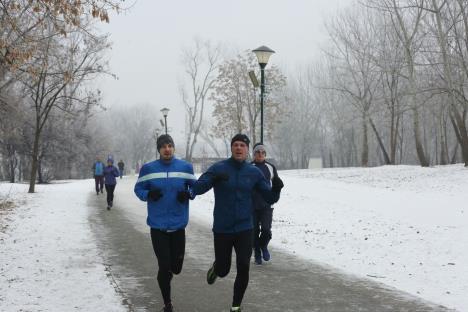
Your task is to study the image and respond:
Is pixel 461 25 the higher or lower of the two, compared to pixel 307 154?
higher

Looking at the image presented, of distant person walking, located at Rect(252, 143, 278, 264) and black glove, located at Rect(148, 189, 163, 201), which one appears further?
distant person walking, located at Rect(252, 143, 278, 264)

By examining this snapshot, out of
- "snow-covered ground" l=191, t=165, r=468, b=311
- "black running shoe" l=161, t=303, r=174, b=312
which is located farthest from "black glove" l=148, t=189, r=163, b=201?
"snow-covered ground" l=191, t=165, r=468, b=311

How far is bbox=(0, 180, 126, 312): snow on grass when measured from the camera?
20.1 feet

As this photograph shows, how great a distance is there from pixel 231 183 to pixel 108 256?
4647mm

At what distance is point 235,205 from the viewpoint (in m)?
5.55

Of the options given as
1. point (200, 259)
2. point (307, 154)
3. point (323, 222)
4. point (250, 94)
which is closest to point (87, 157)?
point (250, 94)

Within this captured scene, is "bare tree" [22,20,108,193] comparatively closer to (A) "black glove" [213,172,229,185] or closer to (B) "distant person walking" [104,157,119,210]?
(B) "distant person walking" [104,157,119,210]

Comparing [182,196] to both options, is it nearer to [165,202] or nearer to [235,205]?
[165,202]

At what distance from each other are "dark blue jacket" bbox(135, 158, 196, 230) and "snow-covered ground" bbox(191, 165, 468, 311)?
3.38m

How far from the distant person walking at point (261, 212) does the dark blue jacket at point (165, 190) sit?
2.60m

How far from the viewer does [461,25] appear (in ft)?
115

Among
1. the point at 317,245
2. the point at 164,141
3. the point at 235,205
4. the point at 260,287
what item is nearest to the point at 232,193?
the point at 235,205

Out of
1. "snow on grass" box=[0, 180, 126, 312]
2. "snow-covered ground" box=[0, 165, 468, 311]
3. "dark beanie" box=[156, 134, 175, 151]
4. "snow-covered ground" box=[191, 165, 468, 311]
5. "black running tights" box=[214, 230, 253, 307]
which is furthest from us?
"snow-covered ground" box=[191, 165, 468, 311]

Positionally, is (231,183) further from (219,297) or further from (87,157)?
(87,157)
